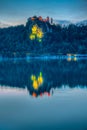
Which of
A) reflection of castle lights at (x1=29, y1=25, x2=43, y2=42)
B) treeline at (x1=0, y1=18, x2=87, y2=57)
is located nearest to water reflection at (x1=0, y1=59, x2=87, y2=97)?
treeline at (x1=0, y1=18, x2=87, y2=57)

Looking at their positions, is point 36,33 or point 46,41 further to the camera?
point 36,33

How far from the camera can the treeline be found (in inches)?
3137

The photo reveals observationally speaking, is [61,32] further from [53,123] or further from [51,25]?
[53,123]

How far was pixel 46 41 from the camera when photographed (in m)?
86.3

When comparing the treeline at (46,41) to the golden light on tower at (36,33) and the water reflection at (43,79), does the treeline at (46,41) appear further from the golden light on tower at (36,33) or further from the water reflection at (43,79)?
the water reflection at (43,79)

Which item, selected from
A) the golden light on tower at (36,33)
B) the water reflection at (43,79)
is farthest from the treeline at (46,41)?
the water reflection at (43,79)

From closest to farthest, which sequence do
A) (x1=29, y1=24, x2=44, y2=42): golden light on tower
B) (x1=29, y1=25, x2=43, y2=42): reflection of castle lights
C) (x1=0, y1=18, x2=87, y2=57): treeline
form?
(x1=0, y1=18, x2=87, y2=57): treeline
(x1=29, y1=24, x2=44, y2=42): golden light on tower
(x1=29, y1=25, x2=43, y2=42): reflection of castle lights

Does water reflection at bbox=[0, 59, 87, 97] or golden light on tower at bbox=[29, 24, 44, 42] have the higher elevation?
golden light on tower at bbox=[29, 24, 44, 42]

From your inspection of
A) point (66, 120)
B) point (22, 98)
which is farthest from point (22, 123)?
point (22, 98)

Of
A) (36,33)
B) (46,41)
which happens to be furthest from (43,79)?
(36,33)

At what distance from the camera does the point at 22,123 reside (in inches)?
279

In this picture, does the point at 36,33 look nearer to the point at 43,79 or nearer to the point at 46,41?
the point at 46,41

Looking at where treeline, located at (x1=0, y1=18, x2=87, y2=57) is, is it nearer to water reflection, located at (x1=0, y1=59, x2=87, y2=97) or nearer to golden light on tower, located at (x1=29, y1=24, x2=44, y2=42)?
golden light on tower, located at (x1=29, y1=24, x2=44, y2=42)

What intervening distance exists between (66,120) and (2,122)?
58.2 inches
